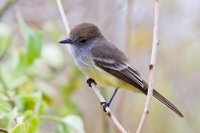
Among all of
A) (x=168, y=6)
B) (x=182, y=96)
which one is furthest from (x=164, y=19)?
(x=182, y=96)

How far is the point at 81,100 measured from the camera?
205 inches

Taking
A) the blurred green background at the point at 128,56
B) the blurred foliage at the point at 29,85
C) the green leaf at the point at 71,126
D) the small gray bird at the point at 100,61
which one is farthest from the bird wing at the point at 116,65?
the green leaf at the point at 71,126

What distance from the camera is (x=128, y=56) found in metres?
3.23

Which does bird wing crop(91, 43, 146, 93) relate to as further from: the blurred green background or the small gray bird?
the blurred green background

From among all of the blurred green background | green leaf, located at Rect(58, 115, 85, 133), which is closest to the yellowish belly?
the blurred green background

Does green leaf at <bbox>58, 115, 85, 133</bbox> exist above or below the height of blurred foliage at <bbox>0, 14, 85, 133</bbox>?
below

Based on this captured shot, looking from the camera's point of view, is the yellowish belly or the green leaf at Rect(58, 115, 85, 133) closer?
the green leaf at Rect(58, 115, 85, 133)

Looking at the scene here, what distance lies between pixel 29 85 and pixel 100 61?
0.61m

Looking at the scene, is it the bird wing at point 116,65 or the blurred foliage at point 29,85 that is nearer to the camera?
the blurred foliage at point 29,85

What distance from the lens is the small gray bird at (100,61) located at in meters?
2.94

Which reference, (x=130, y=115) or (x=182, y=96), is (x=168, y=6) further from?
(x=130, y=115)

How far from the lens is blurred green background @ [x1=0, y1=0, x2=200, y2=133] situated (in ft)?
9.86

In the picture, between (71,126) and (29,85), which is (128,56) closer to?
(29,85)

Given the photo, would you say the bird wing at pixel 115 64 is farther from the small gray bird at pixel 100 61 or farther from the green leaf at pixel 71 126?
the green leaf at pixel 71 126
